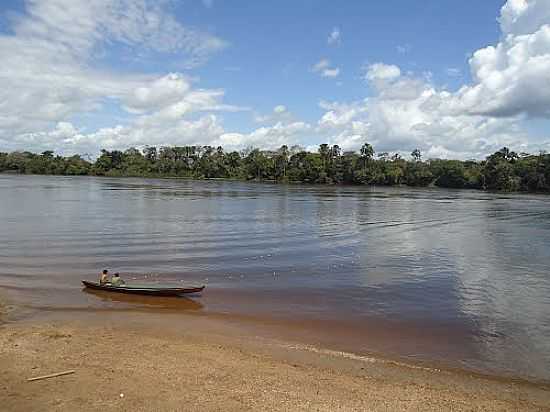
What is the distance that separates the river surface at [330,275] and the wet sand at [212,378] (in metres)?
1.61

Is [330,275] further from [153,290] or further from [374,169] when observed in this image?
[374,169]

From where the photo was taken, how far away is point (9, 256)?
27.2 m

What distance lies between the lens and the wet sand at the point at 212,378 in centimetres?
1055

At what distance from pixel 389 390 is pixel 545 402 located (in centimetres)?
367

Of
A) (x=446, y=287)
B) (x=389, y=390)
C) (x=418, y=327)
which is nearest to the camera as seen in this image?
(x=389, y=390)

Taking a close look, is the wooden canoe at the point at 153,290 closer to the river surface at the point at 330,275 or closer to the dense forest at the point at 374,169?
the river surface at the point at 330,275

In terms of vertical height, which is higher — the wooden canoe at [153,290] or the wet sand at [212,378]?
the wooden canoe at [153,290]

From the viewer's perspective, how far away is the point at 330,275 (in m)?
25.5

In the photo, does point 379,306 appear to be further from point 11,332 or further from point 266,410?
point 11,332

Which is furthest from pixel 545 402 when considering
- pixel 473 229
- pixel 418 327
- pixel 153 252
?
pixel 473 229

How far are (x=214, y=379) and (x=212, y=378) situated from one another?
7 cm

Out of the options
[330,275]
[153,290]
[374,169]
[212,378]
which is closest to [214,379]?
[212,378]

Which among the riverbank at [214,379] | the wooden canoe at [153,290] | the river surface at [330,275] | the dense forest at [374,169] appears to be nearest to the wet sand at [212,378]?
the riverbank at [214,379]

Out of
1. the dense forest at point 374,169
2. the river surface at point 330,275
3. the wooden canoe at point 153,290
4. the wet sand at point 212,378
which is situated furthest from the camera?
the dense forest at point 374,169
